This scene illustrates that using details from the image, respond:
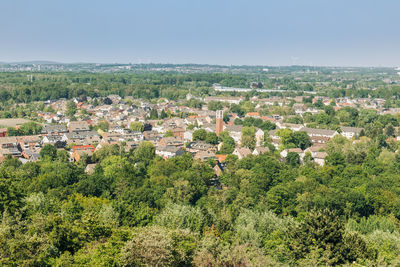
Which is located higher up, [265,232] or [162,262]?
[162,262]

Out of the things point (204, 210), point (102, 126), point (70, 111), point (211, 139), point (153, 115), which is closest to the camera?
point (204, 210)

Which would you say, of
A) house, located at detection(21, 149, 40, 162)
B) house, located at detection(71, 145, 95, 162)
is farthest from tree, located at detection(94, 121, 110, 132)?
house, located at detection(21, 149, 40, 162)

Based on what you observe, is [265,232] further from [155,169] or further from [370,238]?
[155,169]

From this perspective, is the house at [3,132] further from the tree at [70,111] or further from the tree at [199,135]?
the tree at [199,135]

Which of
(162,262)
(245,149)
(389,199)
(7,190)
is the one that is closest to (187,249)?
(162,262)

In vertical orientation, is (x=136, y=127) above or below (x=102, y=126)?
above

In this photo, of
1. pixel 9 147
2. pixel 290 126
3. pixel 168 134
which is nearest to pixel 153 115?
pixel 168 134

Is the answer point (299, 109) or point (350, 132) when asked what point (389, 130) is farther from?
point (299, 109)
